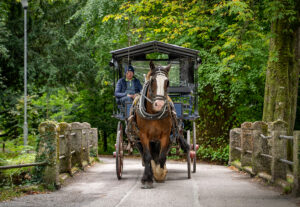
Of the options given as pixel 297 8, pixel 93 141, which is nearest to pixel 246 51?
pixel 297 8

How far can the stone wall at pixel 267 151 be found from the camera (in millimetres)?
9311

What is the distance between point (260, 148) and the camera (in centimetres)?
1191

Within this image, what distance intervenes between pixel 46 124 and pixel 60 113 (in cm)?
1731

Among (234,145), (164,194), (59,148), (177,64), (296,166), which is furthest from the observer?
(234,145)

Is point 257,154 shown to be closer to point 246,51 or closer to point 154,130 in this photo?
point 154,130

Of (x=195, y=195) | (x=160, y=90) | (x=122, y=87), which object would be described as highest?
(x=122, y=87)

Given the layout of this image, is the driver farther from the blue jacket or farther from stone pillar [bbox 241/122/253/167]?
stone pillar [bbox 241/122/253/167]

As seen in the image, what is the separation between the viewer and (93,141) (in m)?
18.9

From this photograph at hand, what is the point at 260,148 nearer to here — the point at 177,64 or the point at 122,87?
the point at 177,64

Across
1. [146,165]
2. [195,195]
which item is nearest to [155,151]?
[146,165]

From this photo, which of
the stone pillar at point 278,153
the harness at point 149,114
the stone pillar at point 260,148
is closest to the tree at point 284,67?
the stone pillar at point 260,148

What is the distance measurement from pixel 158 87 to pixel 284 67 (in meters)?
5.65

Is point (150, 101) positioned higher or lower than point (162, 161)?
higher

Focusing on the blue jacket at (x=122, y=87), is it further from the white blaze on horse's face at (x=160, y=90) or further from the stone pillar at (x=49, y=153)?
the white blaze on horse's face at (x=160, y=90)
